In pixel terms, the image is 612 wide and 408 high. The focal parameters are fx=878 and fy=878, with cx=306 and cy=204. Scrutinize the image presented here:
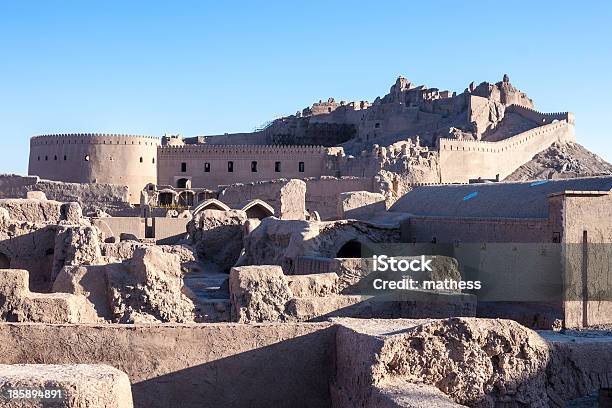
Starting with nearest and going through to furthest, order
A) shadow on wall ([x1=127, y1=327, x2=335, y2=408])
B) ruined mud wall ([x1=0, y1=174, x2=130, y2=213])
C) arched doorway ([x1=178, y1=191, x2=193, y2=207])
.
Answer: shadow on wall ([x1=127, y1=327, x2=335, y2=408])
ruined mud wall ([x1=0, y1=174, x2=130, y2=213])
arched doorway ([x1=178, y1=191, x2=193, y2=207])

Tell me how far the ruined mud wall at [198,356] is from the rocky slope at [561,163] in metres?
32.4

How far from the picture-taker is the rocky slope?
40562 mm

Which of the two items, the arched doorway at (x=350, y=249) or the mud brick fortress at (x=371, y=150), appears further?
the mud brick fortress at (x=371, y=150)

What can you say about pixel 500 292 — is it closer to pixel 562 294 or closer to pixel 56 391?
pixel 562 294

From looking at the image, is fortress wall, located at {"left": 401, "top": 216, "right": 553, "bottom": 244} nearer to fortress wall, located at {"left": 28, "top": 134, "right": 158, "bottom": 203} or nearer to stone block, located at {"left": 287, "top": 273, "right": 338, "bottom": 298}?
stone block, located at {"left": 287, "top": 273, "right": 338, "bottom": 298}

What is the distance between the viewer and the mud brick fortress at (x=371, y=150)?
1501 inches

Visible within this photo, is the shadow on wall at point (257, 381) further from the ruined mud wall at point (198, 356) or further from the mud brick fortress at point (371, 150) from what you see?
the mud brick fortress at point (371, 150)

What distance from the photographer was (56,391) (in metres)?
5.94

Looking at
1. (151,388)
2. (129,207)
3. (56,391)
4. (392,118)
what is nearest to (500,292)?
(151,388)

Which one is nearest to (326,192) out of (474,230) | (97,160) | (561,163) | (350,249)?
(350,249)

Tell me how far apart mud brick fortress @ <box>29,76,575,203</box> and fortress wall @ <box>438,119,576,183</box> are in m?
0.05

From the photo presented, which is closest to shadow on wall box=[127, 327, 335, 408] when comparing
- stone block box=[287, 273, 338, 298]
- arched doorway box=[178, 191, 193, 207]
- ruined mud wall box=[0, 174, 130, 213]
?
stone block box=[287, 273, 338, 298]

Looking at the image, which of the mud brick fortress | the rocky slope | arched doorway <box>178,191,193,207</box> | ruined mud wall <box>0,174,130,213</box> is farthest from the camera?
the rocky slope

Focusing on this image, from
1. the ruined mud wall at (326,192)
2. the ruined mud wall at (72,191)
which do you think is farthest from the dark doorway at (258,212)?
the ruined mud wall at (72,191)
